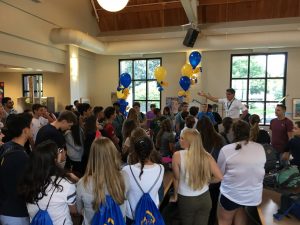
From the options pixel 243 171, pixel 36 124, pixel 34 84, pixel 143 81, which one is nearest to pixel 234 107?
pixel 243 171

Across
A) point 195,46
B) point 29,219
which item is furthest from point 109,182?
point 195,46

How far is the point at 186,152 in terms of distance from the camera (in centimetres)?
218

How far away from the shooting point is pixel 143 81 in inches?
406

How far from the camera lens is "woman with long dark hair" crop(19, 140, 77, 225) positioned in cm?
159

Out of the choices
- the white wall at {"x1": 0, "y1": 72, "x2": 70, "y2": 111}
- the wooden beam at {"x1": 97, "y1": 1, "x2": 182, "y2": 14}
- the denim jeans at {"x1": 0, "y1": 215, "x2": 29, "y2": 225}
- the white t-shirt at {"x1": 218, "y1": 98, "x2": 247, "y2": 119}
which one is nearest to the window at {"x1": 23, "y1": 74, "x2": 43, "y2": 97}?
the white wall at {"x1": 0, "y1": 72, "x2": 70, "y2": 111}

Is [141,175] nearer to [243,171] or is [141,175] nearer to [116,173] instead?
[116,173]

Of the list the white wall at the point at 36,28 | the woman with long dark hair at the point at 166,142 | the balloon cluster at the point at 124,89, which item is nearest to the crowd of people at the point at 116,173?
the woman with long dark hair at the point at 166,142

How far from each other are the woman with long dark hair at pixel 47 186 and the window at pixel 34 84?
788cm

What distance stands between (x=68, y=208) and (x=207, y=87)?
8.26 metres

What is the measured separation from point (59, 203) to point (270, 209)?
84.1 inches

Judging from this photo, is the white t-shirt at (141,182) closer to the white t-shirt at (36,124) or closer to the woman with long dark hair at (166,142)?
the woman with long dark hair at (166,142)

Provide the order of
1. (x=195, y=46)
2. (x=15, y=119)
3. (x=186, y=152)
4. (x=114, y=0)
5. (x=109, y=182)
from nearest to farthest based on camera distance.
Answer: (x=109, y=182)
(x=15, y=119)
(x=186, y=152)
(x=114, y=0)
(x=195, y=46)

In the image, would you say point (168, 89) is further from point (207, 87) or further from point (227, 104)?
point (227, 104)

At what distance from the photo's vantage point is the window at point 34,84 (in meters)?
8.97
